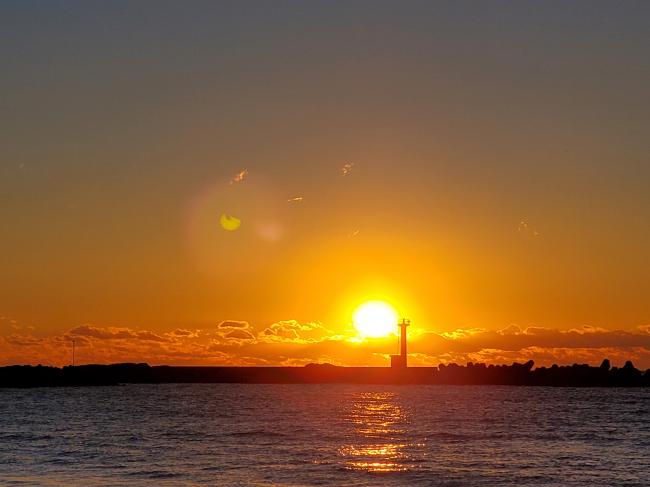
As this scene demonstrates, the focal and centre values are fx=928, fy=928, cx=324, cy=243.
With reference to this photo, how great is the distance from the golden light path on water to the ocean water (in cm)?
12

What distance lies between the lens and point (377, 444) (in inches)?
2859

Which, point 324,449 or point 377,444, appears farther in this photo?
point 377,444

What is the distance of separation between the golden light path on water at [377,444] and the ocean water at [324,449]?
12 cm

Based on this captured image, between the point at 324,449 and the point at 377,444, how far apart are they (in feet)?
21.9

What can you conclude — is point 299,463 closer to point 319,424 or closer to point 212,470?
point 212,470

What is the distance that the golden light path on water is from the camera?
58312mm

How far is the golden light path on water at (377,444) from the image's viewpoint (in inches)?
2296

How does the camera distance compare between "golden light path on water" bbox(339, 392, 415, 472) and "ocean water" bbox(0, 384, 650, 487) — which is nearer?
→ "ocean water" bbox(0, 384, 650, 487)

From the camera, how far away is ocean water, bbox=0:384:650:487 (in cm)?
5228

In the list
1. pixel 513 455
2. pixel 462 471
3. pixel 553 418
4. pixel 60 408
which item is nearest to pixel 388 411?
pixel 553 418

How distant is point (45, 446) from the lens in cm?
6950

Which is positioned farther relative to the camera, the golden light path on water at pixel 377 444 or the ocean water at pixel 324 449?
the golden light path on water at pixel 377 444

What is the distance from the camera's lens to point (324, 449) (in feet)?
221

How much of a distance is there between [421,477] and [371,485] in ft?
14.3
